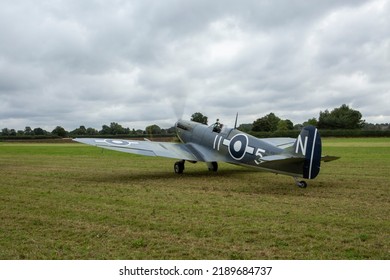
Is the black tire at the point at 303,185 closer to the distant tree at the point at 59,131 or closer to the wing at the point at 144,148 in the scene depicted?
Answer: the wing at the point at 144,148

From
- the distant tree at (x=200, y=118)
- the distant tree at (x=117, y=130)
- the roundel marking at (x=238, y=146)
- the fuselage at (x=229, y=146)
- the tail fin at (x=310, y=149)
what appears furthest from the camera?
the distant tree at (x=117, y=130)

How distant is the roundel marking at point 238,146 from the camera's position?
11.8 meters

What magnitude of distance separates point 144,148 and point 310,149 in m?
6.39

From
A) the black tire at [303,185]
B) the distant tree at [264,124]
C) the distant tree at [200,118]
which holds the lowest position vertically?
the black tire at [303,185]

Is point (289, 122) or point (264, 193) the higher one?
point (289, 122)

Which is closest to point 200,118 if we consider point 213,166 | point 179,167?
point 213,166

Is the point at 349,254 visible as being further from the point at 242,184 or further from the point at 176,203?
the point at 242,184

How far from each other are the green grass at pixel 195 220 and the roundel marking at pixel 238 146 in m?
1.03

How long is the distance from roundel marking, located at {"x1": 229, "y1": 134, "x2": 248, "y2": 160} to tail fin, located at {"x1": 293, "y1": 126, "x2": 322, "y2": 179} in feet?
8.32

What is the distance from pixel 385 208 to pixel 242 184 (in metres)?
4.45

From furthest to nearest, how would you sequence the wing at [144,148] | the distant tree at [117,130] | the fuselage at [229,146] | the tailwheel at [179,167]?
the distant tree at [117,130], the tailwheel at [179,167], the wing at [144,148], the fuselage at [229,146]

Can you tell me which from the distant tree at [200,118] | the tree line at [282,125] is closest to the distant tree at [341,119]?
the tree line at [282,125]

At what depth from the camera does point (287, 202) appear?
8000 millimetres
